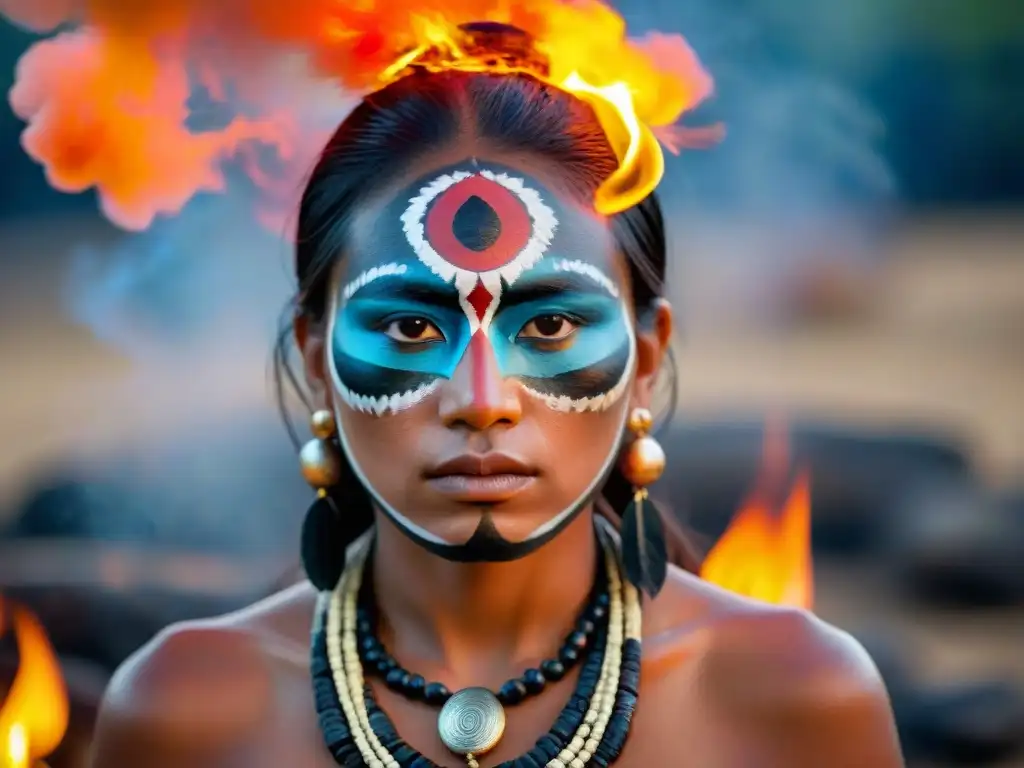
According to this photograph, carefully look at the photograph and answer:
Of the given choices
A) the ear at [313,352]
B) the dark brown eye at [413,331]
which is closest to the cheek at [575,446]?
the dark brown eye at [413,331]

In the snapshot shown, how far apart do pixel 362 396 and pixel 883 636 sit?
11.6ft

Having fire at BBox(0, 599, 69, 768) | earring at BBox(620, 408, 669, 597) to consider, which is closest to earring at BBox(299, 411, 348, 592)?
earring at BBox(620, 408, 669, 597)

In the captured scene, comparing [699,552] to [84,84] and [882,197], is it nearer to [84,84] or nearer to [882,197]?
[84,84]

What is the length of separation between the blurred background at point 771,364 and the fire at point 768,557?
116 centimetres

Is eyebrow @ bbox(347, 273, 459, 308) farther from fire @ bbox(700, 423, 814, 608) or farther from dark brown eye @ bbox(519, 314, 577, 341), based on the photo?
fire @ bbox(700, 423, 814, 608)

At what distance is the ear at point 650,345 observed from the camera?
93.4 inches

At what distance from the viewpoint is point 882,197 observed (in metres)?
7.69

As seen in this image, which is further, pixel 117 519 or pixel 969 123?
pixel 969 123

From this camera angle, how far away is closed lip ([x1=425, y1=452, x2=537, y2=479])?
2068 millimetres

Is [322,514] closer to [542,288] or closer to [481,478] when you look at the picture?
[481,478]

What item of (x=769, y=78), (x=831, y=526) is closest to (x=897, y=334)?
(x=831, y=526)

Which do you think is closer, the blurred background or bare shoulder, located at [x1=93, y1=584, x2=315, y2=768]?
bare shoulder, located at [x1=93, y1=584, x2=315, y2=768]

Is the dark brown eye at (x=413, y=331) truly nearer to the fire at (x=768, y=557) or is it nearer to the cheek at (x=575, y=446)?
the cheek at (x=575, y=446)

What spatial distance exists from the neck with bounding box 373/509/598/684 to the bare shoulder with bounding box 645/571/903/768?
0.59 feet
